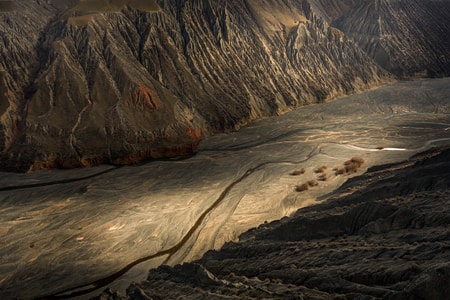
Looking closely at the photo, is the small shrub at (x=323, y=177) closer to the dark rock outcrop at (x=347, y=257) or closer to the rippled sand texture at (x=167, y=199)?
the rippled sand texture at (x=167, y=199)

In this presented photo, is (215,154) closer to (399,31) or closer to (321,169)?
(321,169)

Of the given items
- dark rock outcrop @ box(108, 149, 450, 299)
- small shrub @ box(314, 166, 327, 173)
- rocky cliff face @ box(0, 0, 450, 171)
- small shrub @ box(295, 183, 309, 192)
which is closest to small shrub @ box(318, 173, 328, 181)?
small shrub @ box(314, 166, 327, 173)

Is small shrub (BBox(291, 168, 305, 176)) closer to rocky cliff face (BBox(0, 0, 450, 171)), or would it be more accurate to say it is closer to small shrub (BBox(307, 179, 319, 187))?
small shrub (BBox(307, 179, 319, 187))

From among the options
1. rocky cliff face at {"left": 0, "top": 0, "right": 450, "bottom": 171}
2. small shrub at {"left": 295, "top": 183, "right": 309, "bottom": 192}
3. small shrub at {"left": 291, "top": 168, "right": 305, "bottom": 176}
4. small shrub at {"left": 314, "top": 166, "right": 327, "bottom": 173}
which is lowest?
small shrub at {"left": 295, "top": 183, "right": 309, "bottom": 192}

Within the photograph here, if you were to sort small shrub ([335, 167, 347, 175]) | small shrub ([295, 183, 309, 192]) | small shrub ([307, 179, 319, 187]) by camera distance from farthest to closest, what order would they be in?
small shrub ([335, 167, 347, 175]) → small shrub ([307, 179, 319, 187]) → small shrub ([295, 183, 309, 192])

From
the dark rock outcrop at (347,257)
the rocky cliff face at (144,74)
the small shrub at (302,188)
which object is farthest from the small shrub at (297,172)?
the dark rock outcrop at (347,257)

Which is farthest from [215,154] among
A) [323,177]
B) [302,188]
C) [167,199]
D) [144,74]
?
[144,74]

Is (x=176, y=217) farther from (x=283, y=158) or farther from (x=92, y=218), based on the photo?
(x=283, y=158)

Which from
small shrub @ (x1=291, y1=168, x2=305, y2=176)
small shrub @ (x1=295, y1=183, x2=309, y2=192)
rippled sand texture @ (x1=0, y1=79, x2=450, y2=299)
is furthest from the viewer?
small shrub @ (x1=291, y1=168, x2=305, y2=176)
